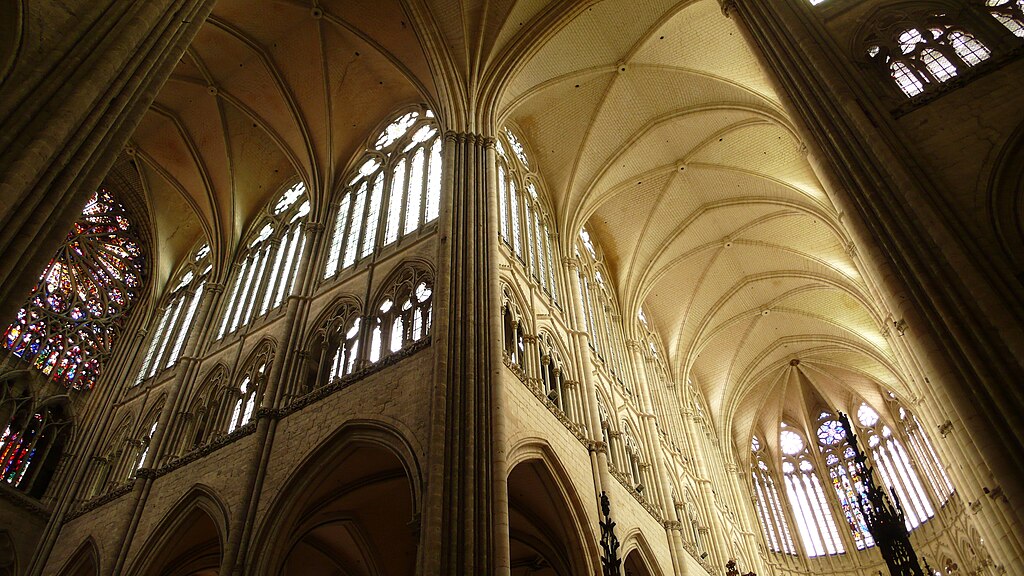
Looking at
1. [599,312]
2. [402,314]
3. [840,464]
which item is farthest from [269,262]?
[840,464]

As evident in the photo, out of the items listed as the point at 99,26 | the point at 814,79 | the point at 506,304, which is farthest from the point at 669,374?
the point at 99,26

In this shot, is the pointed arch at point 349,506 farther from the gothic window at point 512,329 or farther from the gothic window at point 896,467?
the gothic window at point 896,467

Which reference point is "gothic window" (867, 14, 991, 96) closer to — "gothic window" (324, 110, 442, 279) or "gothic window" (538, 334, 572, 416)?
"gothic window" (538, 334, 572, 416)

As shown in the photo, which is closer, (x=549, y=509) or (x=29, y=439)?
(x=549, y=509)

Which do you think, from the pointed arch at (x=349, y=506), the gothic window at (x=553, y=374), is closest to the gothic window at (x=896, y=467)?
the gothic window at (x=553, y=374)

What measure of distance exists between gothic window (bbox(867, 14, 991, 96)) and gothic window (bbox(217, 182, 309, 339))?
11797 mm

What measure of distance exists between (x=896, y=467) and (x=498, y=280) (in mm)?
20752

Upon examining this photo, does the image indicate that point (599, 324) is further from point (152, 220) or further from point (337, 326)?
point (152, 220)

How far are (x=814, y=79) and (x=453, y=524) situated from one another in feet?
23.5

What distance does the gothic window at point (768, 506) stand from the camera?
1025 inches

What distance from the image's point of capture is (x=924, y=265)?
6.59m

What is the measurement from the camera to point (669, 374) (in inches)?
934

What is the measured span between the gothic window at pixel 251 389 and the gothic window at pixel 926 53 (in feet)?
38.6

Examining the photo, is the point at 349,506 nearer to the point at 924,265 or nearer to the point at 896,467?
the point at 924,265
